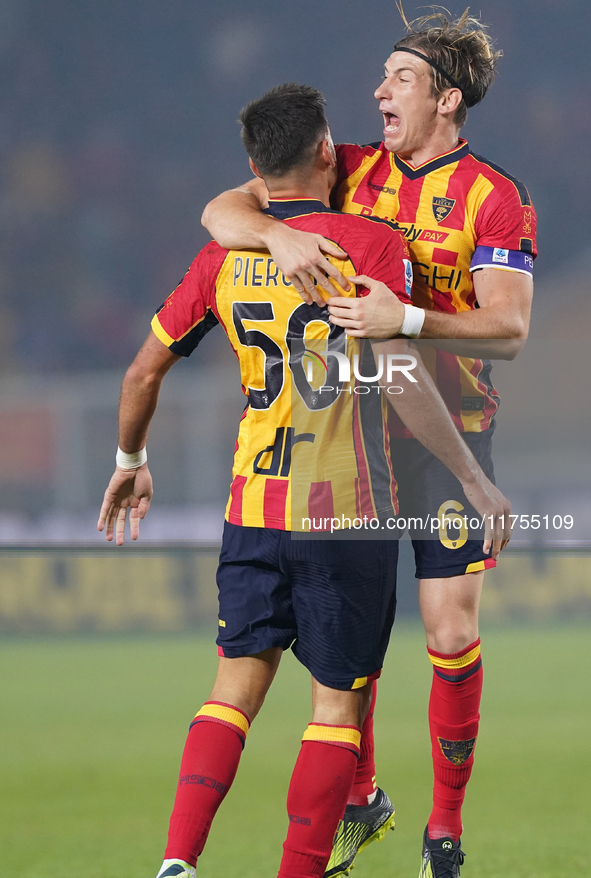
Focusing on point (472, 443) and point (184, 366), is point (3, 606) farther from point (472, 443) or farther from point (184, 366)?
point (472, 443)

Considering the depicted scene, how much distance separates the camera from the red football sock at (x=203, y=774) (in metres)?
1.65

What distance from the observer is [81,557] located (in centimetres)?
470

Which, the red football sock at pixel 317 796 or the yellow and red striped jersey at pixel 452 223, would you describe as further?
the yellow and red striped jersey at pixel 452 223

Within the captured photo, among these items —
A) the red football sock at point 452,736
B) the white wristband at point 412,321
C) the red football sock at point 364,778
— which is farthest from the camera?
the red football sock at point 364,778

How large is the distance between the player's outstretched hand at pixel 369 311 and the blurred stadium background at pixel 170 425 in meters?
1.42

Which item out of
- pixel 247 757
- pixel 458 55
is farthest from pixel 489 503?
pixel 247 757

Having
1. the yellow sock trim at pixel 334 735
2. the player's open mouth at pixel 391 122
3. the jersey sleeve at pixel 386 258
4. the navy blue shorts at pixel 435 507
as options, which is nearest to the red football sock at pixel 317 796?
the yellow sock trim at pixel 334 735

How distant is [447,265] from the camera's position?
209 centimetres

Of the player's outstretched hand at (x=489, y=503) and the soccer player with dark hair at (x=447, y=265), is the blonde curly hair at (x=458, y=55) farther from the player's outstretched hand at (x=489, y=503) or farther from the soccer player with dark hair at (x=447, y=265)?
the player's outstretched hand at (x=489, y=503)

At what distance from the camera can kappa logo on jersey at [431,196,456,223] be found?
210cm

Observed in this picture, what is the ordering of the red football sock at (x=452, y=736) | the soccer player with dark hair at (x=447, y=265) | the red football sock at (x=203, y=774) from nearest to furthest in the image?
the red football sock at (x=203, y=774)
the soccer player with dark hair at (x=447, y=265)
the red football sock at (x=452, y=736)

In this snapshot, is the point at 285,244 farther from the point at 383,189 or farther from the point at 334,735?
the point at 334,735

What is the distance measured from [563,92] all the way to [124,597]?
197 inches

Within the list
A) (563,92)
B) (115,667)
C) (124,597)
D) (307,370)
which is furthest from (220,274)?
(563,92)
